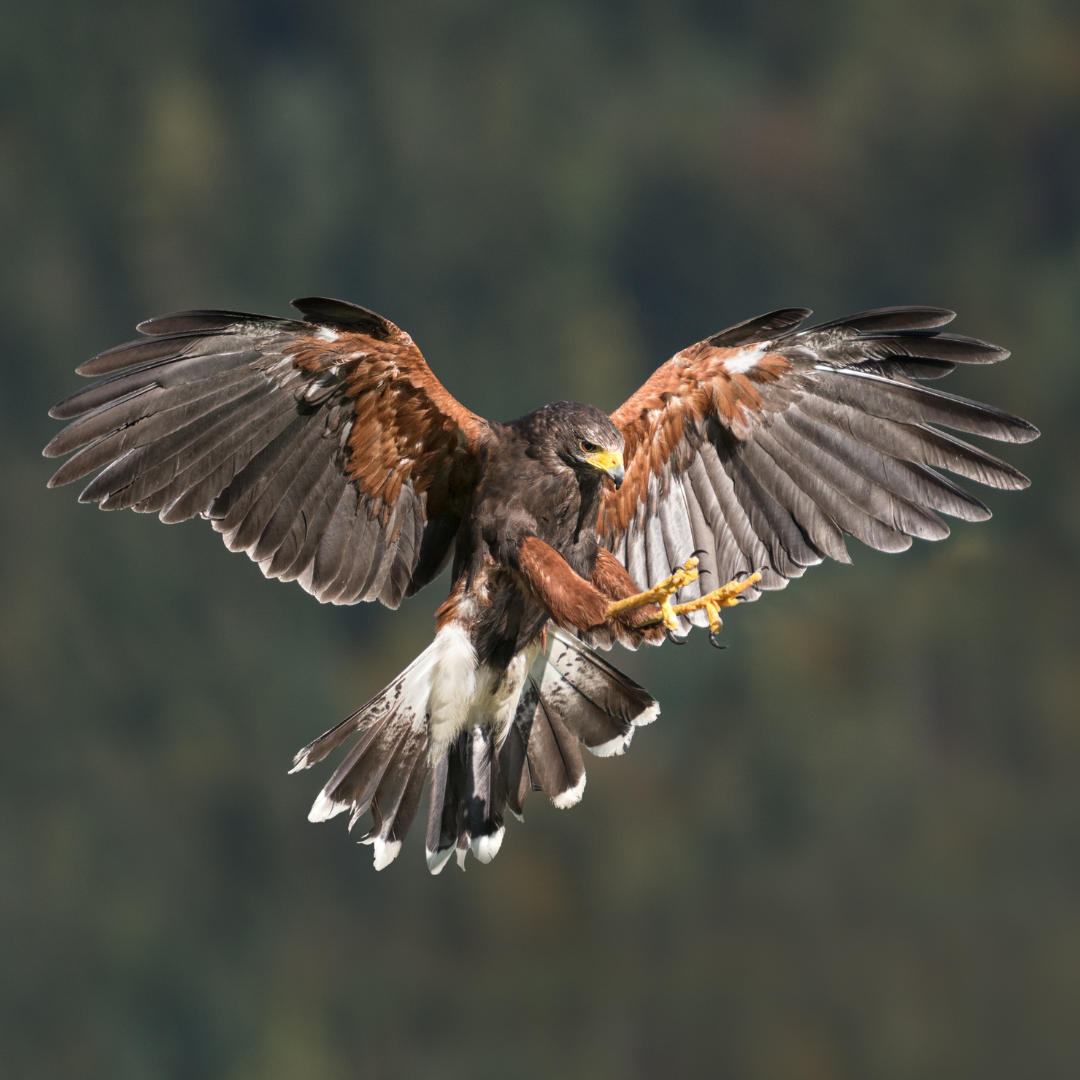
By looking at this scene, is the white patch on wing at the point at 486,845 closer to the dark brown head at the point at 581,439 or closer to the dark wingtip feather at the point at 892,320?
the dark brown head at the point at 581,439

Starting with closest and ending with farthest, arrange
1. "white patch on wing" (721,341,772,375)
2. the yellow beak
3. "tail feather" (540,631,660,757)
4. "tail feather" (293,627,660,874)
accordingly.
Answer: the yellow beak < "tail feather" (540,631,660,757) < "tail feather" (293,627,660,874) < "white patch on wing" (721,341,772,375)

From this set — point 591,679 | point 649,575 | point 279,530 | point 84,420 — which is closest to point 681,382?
point 649,575

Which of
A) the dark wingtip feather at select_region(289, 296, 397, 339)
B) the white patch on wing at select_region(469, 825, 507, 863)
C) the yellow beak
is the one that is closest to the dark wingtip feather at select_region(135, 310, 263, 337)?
the dark wingtip feather at select_region(289, 296, 397, 339)

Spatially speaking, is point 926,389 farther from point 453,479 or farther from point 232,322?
point 232,322

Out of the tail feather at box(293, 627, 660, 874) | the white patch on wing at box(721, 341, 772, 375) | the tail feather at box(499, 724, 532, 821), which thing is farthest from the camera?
the white patch on wing at box(721, 341, 772, 375)

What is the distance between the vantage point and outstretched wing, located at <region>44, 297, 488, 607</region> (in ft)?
10.8

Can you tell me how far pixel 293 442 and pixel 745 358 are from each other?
1.35 meters

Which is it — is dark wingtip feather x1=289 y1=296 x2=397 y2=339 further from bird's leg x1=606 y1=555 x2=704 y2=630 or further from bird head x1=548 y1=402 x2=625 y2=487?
bird's leg x1=606 y1=555 x2=704 y2=630

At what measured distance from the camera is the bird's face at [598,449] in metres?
3.19

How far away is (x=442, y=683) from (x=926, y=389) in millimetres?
1686

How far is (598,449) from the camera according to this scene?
10.5ft

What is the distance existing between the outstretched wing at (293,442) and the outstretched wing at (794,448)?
580 millimetres

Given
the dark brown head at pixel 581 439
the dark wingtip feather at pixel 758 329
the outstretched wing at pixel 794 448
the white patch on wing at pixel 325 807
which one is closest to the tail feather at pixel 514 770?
the white patch on wing at pixel 325 807

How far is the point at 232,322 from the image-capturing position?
3.32 m
